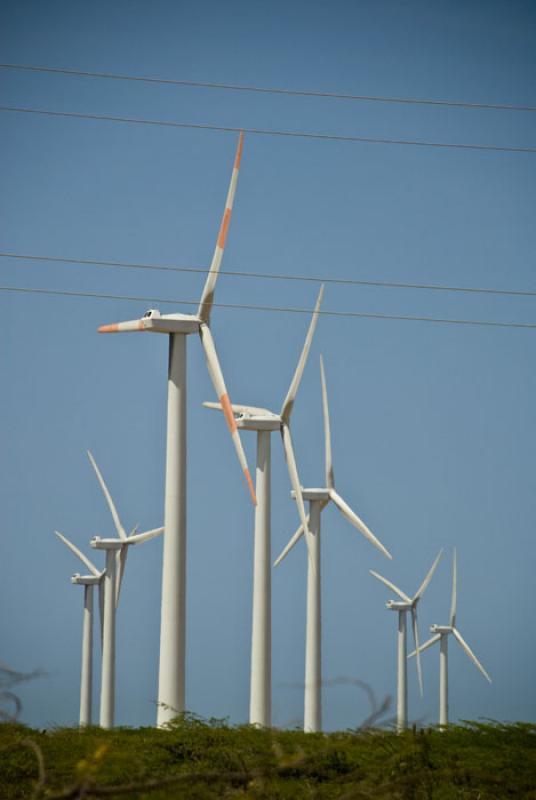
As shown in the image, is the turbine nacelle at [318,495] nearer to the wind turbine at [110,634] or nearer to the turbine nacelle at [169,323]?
the wind turbine at [110,634]

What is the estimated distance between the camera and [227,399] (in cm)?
4262

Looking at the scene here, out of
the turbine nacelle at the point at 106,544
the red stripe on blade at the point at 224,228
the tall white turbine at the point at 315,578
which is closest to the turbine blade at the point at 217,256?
the red stripe on blade at the point at 224,228

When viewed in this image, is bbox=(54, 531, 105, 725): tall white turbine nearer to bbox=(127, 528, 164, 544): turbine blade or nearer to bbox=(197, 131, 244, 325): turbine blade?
bbox=(127, 528, 164, 544): turbine blade

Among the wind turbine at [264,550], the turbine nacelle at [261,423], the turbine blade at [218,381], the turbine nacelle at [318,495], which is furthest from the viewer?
the turbine nacelle at [318,495]

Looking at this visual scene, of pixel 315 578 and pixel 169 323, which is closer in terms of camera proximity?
pixel 169 323

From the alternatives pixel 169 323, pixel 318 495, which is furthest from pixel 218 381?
pixel 318 495

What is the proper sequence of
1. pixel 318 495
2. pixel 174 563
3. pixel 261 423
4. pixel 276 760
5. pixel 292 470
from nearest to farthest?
pixel 276 760
pixel 174 563
pixel 292 470
pixel 261 423
pixel 318 495

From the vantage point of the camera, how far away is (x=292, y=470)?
177ft

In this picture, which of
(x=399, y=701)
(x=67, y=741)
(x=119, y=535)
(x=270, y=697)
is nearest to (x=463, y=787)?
(x=67, y=741)

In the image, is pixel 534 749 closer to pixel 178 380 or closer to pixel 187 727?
pixel 187 727

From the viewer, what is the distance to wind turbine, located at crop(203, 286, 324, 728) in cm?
5547

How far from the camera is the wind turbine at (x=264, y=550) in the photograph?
182ft

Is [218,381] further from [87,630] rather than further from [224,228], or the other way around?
[87,630]

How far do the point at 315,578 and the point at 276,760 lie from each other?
34.3 m
